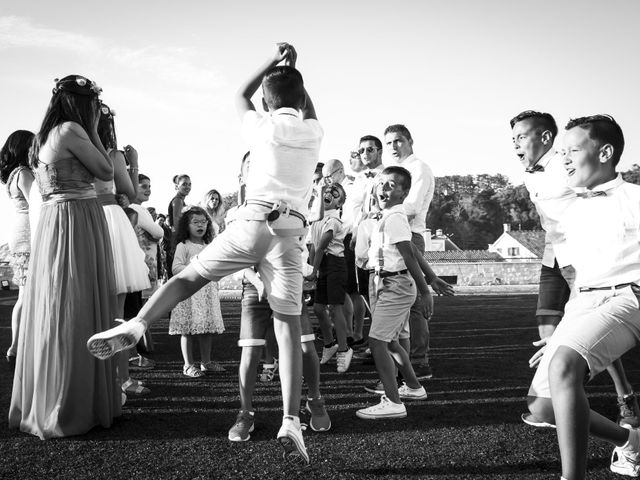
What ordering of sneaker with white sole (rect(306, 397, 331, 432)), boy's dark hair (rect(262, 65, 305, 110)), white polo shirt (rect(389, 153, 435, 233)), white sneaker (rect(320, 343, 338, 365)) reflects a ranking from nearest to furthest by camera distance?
boy's dark hair (rect(262, 65, 305, 110)), sneaker with white sole (rect(306, 397, 331, 432)), white polo shirt (rect(389, 153, 435, 233)), white sneaker (rect(320, 343, 338, 365))

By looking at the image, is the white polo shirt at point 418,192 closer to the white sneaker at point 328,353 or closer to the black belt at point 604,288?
the white sneaker at point 328,353

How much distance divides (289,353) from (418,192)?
11.6 ft

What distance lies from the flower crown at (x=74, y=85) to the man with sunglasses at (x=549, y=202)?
3.16 m

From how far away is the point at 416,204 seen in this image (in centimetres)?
648

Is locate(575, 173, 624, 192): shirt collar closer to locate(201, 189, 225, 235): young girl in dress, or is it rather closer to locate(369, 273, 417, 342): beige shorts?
locate(369, 273, 417, 342): beige shorts

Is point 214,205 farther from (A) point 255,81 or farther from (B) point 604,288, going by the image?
(B) point 604,288

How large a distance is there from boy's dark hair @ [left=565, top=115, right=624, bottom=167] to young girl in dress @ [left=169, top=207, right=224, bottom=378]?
3806mm

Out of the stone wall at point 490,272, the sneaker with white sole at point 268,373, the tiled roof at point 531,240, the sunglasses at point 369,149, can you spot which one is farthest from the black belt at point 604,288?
the tiled roof at point 531,240

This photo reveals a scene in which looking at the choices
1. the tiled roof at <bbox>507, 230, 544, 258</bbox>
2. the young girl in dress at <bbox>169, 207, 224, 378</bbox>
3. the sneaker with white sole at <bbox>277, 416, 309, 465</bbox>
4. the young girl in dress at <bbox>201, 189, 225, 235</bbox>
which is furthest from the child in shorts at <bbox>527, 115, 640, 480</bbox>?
the tiled roof at <bbox>507, 230, 544, 258</bbox>

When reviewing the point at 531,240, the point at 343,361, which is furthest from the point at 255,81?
the point at 531,240

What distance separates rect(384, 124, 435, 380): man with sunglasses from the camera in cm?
628

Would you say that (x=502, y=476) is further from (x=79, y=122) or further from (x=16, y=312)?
(x=16, y=312)

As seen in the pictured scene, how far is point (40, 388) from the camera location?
154 inches

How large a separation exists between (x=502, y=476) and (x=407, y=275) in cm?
191
